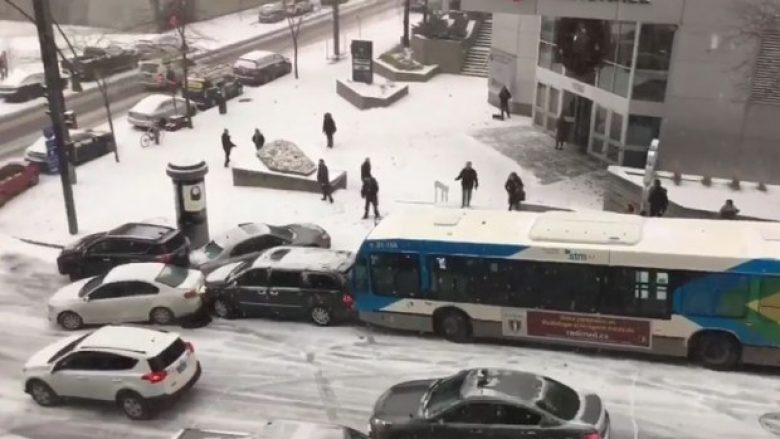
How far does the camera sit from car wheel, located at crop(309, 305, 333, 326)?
18078 millimetres

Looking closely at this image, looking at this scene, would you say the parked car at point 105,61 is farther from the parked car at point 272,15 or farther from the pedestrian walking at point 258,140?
the pedestrian walking at point 258,140

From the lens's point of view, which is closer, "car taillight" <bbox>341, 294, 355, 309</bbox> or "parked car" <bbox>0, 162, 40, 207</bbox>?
"car taillight" <bbox>341, 294, 355, 309</bbox>

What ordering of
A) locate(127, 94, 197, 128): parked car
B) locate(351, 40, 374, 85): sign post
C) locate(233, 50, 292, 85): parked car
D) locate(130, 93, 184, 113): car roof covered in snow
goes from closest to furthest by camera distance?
locate(127, 94, 197, 128): parked car < locate(130, 93, 184, 113): car roof covered in snow < locate(351, 40, 374, 85): sign post < locate(233, 50, 292, 85): parked car

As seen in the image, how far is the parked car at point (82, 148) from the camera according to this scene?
2880 centimetres

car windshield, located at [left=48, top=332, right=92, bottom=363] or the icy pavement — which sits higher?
car windshield, located at [left=48, top=332, right=92, bottom=363]

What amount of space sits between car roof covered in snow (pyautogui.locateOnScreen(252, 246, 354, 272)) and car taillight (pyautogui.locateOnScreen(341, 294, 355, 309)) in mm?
605

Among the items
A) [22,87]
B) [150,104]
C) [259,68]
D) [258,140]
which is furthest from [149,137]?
[22,87]

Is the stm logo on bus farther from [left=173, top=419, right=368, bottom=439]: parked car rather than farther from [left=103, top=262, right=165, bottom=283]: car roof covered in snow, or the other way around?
[left=103, top=262, right=165, bottom=283]: car roof covered in snow

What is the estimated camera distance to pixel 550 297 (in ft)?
53.0

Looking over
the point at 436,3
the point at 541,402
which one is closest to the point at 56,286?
the point at 541,402

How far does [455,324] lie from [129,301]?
286 inches

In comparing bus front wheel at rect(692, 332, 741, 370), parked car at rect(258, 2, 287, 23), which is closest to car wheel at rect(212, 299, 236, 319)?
bus front wheel at rect(692, 332, 741, 370)

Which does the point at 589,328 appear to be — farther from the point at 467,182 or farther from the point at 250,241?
the point at 250,241

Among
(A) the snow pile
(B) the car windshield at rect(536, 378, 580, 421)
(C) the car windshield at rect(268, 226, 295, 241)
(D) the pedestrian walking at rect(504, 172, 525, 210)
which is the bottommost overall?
(C) the car windshield at rect(268, 226, 295, 241)
